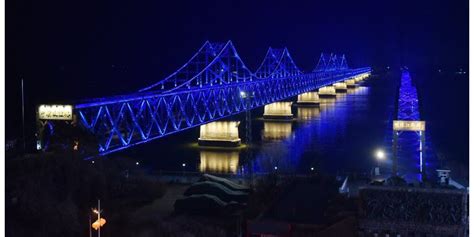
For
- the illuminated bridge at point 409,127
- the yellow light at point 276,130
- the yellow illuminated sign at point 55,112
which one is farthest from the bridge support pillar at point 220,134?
the yellow illuminated sign at point 55,112

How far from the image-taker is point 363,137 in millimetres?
13039

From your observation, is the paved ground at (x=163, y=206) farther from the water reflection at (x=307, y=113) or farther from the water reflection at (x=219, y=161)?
the water reflection at (x=307, y=113)

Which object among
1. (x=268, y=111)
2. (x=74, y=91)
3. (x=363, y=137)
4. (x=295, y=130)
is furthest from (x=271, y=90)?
(x=74, y=91)

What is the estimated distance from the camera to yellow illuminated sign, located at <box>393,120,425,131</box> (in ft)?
23.2

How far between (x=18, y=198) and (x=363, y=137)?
31.6 ft

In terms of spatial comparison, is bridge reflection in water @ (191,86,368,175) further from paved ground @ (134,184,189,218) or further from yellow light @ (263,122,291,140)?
paved ground @ (134,184,189,218)

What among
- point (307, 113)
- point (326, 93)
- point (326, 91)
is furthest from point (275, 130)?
point (326, 91)

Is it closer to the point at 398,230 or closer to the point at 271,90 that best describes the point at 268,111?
the point at 271,90

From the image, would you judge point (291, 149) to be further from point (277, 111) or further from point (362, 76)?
point (362, 76)

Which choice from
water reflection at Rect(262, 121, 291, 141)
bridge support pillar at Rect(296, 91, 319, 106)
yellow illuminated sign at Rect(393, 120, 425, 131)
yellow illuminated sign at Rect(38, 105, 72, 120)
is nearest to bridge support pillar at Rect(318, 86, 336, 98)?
bridge support pillar at Rect(296, 91, 319, 106)

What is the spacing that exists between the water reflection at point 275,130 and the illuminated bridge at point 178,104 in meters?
0.63

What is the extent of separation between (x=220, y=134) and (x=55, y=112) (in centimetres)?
530

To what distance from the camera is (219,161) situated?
1048 centimetres

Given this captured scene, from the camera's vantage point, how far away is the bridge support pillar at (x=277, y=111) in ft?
57.6
